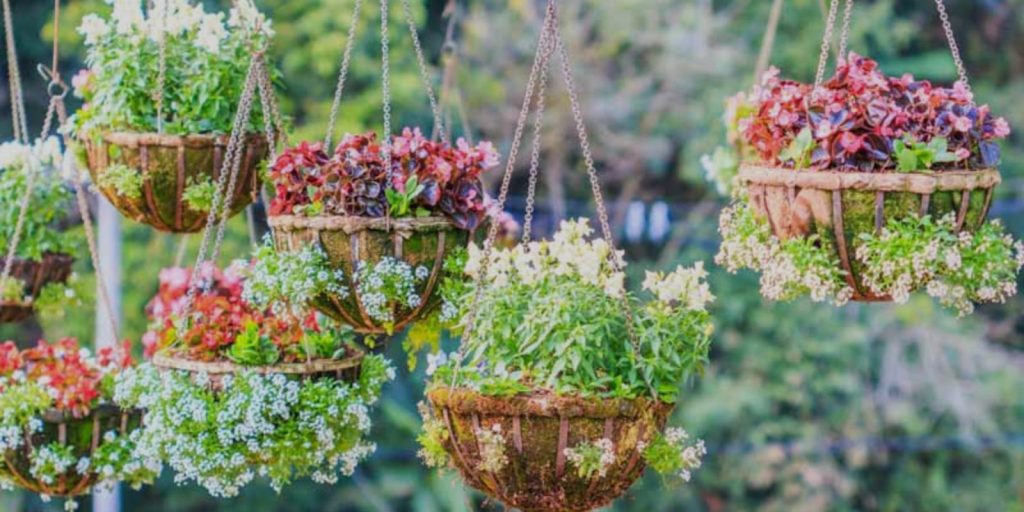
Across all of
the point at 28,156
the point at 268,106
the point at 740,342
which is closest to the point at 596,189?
the point at 268,106

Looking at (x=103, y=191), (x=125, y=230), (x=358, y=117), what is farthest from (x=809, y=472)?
(x=103, y=191)

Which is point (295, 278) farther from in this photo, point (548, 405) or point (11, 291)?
point (11, 291)

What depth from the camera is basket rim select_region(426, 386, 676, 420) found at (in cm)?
299

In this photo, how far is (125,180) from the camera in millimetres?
3883

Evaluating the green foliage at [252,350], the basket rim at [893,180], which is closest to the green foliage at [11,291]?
the green foliage at [252,350]

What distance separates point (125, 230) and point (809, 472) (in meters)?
4.25

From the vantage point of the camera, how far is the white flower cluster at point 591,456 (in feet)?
9.86

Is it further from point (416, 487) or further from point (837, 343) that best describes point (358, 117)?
point (837, 343)

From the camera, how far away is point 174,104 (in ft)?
12.8

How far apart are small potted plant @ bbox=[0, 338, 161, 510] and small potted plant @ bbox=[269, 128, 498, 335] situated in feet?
2.43

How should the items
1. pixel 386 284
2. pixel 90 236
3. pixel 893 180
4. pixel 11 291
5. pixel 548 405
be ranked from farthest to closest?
pixel 11 291
pixel 90 236
pixel 386 284
pixel 893 180
pixel 548 405

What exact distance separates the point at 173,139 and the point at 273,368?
2.32ft

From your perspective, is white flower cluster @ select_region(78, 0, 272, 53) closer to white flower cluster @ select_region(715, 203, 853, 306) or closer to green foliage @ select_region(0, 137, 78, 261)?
green foliage @ select_region(0, 137, 78, 261)

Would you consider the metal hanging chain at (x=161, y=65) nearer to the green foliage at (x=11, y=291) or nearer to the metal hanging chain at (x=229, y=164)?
the metal hanging chain at (x=229, y=164)
